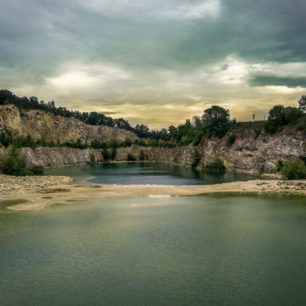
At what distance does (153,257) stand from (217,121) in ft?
399

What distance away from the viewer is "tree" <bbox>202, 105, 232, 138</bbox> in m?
141

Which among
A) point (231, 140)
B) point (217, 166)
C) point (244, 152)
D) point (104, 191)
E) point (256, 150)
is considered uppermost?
point (231, 140)

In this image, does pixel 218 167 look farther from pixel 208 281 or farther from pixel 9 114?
pixel 208 281

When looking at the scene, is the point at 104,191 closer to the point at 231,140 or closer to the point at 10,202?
the point at 10,202

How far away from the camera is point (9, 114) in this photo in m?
179

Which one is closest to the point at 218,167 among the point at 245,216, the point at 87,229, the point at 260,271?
the point at 245,216

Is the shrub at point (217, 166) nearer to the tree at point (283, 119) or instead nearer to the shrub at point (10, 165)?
the tree at point (283, 119)

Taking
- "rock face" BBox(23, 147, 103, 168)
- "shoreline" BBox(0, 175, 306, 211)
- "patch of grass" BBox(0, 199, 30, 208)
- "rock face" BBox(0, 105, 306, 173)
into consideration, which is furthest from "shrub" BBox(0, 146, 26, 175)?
"rock face" BBox(0, 105, 306, 173)

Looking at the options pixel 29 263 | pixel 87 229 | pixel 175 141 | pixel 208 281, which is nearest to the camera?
pixel 208 281

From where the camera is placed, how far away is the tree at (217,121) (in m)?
141

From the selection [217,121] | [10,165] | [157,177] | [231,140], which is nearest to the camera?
[10,165]

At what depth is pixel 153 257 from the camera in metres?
30.5

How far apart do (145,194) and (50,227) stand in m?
27.8

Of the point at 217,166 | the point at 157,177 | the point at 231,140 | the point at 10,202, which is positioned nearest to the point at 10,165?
the point at 157,177
